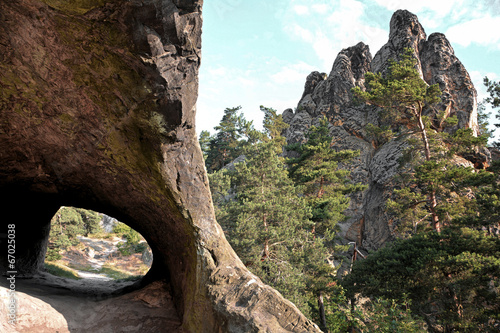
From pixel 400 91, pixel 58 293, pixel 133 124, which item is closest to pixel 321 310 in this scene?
pixel 58 293

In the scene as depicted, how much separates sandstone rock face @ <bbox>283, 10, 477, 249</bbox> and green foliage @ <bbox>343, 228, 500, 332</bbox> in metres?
11.1

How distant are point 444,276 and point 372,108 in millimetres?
26669

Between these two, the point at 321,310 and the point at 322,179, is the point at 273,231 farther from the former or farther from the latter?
the point at 322,179

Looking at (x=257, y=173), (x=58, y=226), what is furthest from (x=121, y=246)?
(x=257, y=173)

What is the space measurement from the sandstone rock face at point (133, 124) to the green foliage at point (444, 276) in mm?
8572

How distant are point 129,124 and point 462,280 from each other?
1211cm

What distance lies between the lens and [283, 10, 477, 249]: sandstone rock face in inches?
942

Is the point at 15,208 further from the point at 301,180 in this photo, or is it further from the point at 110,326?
the point at 301,180

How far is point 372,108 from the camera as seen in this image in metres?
33.2

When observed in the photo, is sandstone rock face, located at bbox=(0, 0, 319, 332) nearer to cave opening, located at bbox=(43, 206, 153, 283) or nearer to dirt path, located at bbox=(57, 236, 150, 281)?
cave opening, located at bbox=(43, 206, 153, 283)

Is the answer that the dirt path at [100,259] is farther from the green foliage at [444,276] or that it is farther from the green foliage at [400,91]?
the green foliage at [400,91]

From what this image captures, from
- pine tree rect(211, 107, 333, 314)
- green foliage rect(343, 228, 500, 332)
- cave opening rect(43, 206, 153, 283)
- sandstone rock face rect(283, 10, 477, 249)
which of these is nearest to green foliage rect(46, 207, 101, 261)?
cave opening rect(43, 206, 153, 283)

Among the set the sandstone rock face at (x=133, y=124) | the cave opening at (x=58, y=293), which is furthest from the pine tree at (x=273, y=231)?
the sandstone rock face at (x=133, y=124)

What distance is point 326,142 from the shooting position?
20172 mm
